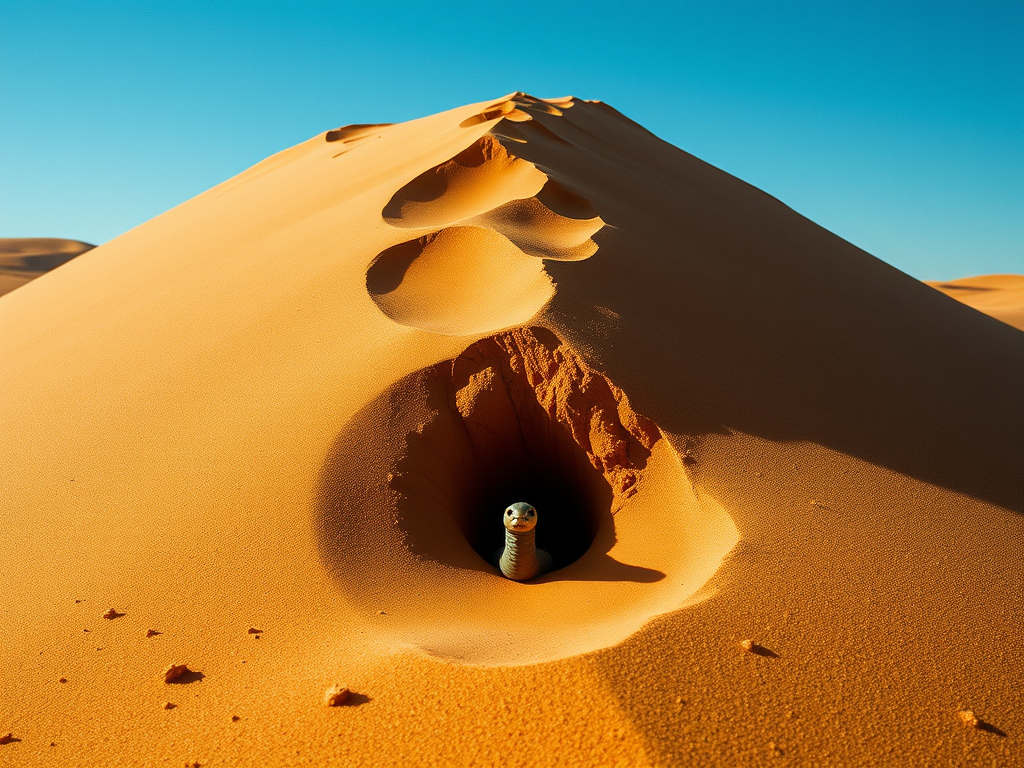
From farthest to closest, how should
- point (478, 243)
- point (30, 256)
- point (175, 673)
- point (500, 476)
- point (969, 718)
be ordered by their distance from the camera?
point (30, 256), point (478, 243), point (500, 476), point (175, 673), point (969, 718)

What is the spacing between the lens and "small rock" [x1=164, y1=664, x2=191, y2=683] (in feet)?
6.02

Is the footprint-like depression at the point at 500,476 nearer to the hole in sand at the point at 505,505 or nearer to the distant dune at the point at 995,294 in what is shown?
the hole in sand at the point at 505,505

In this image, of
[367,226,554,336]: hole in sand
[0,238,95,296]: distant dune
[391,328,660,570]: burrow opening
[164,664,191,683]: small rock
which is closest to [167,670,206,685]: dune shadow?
[164,664,191,683]: small rock

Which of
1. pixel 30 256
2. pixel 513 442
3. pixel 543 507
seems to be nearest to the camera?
pixel 513 442

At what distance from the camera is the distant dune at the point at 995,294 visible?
1314cm

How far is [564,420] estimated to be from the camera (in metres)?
2.83

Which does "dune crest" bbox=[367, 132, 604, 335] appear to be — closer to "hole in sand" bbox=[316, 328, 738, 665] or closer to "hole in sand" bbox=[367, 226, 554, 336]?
"hole in sand" bbox=[367, 226, 554, 336]

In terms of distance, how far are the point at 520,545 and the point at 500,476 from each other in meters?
0.65

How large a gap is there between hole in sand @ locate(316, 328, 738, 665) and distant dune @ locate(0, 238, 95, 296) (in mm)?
21162

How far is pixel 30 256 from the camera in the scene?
89.0ft

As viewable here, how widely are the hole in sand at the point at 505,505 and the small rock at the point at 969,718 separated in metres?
0.68

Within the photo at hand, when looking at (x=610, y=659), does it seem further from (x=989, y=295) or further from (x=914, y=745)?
(x=989, y=295)

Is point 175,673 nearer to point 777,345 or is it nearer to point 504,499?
point 504,499

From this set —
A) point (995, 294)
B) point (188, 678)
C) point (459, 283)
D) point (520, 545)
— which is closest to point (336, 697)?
point (188, 678)
